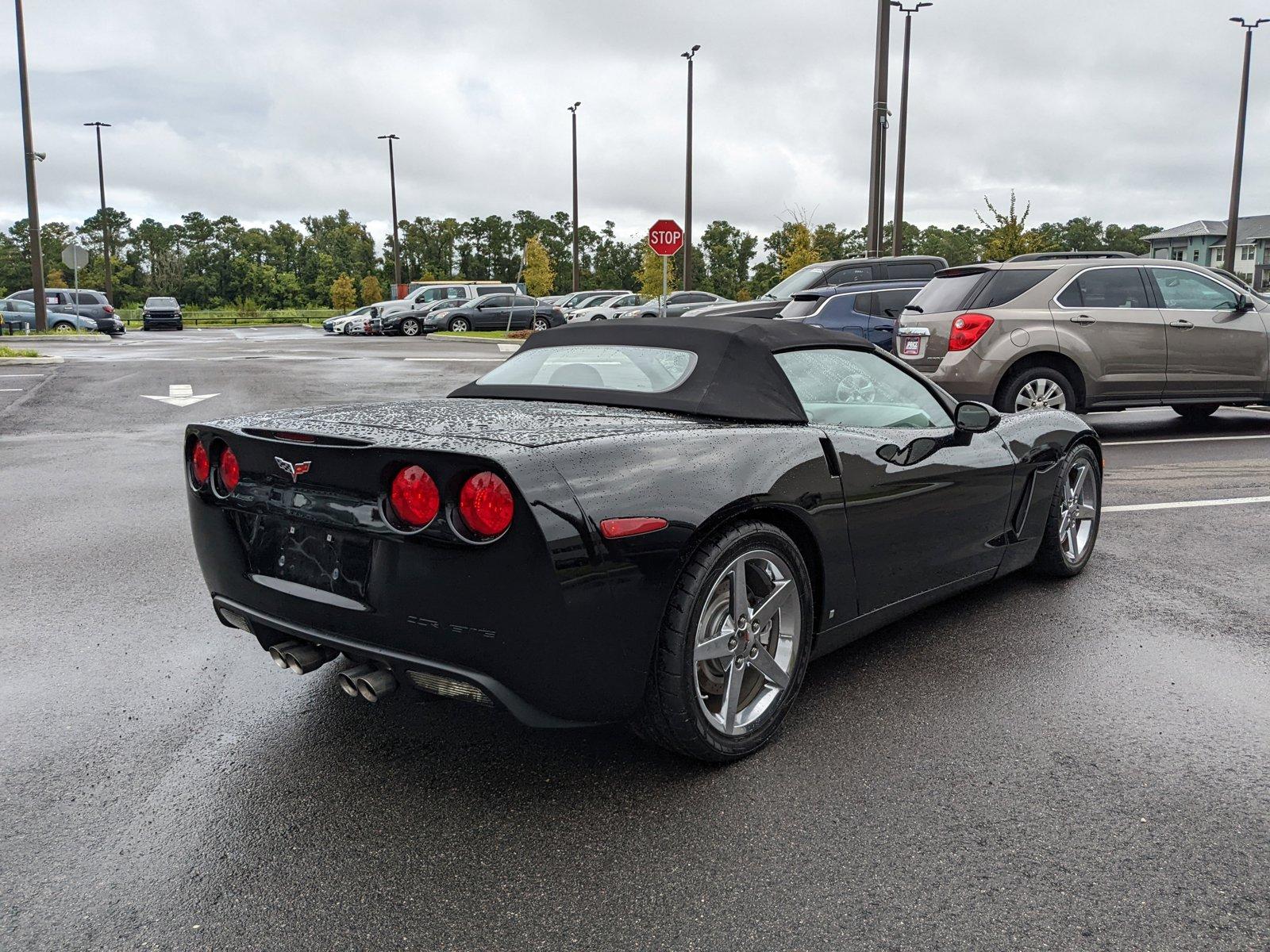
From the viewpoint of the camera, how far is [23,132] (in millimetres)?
29469

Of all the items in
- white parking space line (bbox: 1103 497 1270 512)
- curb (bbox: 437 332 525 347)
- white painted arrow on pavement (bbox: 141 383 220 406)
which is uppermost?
curb (bbox: 437 332 525 347)

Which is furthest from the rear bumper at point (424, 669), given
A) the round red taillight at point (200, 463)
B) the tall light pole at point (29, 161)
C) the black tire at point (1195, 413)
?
the tall light pole at point (29, 161)

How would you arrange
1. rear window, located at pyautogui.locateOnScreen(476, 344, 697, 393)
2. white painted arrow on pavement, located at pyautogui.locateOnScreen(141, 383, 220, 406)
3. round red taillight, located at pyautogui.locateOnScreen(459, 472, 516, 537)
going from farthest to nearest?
1. white painted arrow on pavement, located at pyautogui.locateOnScreen(141, 383, 220, 406)
2. rear window, located at pyautogui.locateOnScreen(476, 344, 697, 393)
3. round red taillight, located at pyautogui.locateOnScreen(459, 472, 516, 537)

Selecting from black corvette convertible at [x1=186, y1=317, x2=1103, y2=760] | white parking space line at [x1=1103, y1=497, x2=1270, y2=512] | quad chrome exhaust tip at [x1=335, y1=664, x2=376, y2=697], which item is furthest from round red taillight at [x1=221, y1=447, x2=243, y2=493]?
white parking space line at [x1=1103, y1=497, x2=1270, y2=512]

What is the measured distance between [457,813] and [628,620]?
70 centimetres

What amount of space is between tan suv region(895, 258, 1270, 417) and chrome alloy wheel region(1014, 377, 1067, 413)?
1 cm

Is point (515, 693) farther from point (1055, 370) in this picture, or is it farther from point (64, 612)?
point (1055, 370)

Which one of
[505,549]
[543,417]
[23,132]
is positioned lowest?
[505,549]

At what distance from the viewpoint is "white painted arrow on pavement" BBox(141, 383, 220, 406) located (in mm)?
13727

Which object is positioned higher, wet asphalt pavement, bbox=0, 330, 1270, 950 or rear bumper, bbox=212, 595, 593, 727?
rear bumper, bbox=212, 595, 593, 727

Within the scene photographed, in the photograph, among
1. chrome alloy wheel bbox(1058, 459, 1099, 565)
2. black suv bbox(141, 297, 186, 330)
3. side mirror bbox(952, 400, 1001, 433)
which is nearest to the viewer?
side mirror bbox(952, 400, 1001, 433)

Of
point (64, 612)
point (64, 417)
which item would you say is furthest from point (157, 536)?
point (64, 417)

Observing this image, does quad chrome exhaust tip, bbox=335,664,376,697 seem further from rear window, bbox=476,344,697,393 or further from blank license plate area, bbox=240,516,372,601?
rear window, bbox=476,344,697,393

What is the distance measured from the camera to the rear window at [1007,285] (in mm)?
9945
